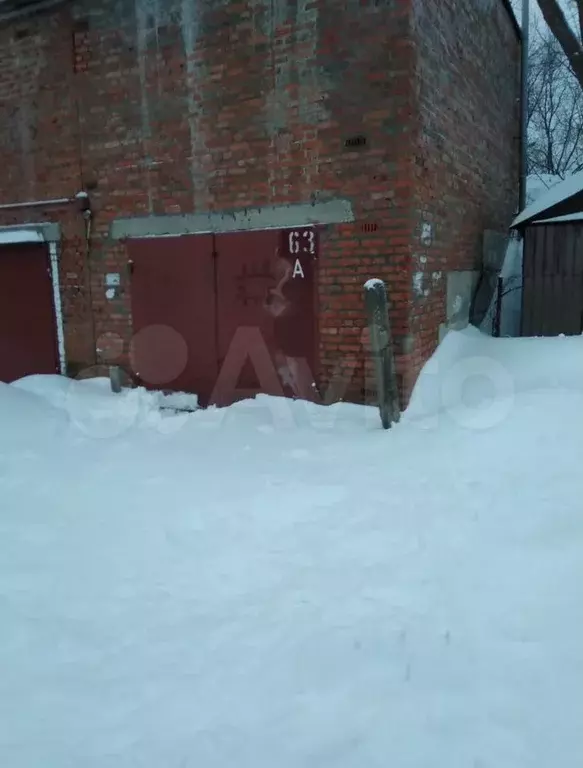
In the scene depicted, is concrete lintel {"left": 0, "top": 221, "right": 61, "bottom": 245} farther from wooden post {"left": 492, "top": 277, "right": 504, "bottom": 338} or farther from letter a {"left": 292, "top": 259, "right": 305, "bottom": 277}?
wooden post {"left": 492, "top": 277, "right": 504, "bottom": 338}

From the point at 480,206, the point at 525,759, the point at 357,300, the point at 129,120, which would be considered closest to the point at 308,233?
the point at 357,300

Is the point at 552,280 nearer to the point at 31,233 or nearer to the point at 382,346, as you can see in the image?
the point at 382,346

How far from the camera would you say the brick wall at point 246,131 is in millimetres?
4883

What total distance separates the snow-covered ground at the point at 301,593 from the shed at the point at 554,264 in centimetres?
350

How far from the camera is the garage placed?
5.43 metres

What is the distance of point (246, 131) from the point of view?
5406 millimetres

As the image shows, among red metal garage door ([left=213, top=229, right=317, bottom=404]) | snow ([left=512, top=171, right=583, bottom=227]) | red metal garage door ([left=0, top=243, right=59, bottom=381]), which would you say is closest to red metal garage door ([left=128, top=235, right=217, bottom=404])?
red metal garage door ([left=213, top=229, right=317, bottom=404])

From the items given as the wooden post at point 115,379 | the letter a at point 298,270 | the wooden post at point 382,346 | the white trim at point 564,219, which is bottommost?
the wooden post at point 115,379

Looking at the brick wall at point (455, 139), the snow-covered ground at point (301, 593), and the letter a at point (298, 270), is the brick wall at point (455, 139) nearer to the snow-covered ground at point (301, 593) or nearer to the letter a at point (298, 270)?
the letter a at point (298, 270)

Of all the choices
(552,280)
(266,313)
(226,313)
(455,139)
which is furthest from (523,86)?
(226,313)

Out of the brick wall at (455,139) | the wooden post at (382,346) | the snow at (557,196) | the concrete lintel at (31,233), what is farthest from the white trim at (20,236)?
the snow at (557,196)

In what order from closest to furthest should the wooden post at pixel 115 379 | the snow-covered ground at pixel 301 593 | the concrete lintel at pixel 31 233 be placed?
the snow-covered ground at pixel 301 593
the wooden post at pixel 115 379
the concrete lintel at pixel 31 233

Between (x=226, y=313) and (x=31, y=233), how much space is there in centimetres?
282

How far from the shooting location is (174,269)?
602 centimetres
